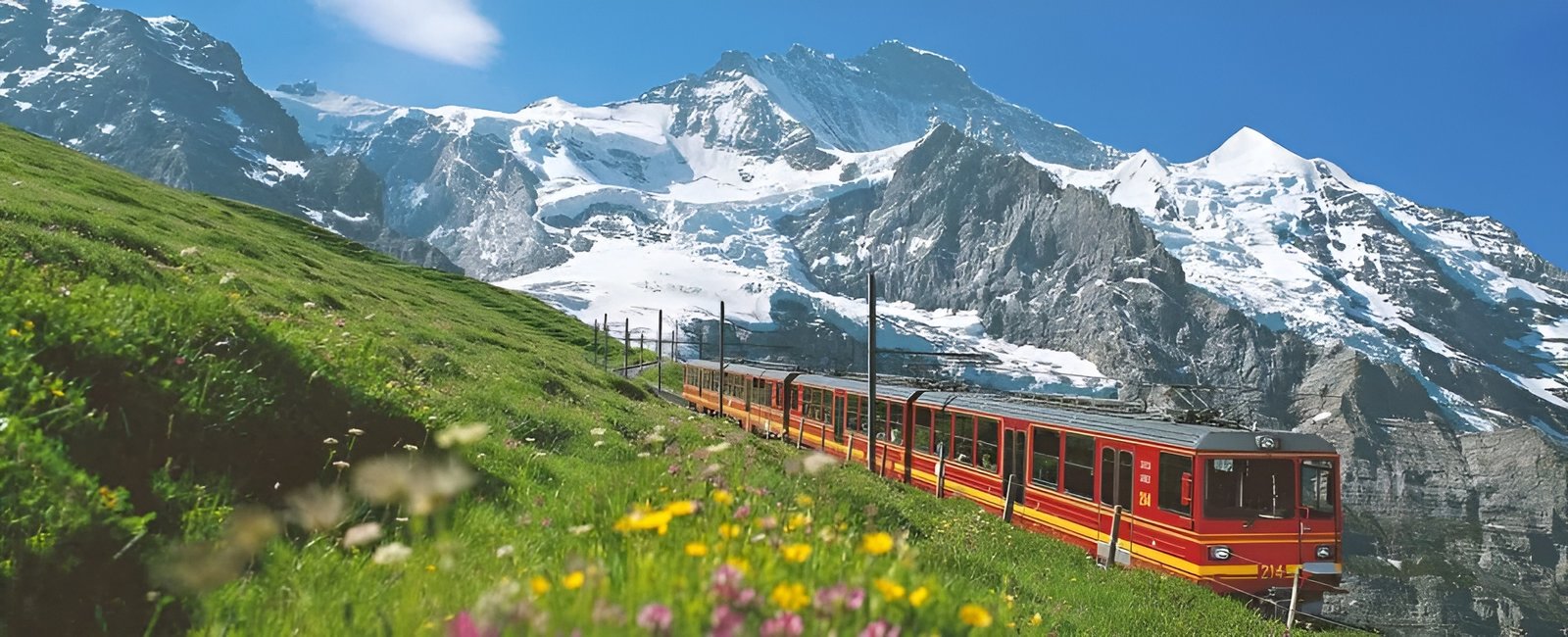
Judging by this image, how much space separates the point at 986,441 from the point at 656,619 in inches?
825

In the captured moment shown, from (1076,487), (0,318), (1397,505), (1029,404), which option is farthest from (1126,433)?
(1397,505)

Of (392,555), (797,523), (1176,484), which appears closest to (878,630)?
(797,523)

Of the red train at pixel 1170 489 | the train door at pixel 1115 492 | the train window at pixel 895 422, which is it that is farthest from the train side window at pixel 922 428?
the train door at pixel 1115 492

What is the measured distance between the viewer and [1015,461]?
2039 centimetres

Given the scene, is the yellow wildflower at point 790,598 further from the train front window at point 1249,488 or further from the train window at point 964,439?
the train window at point 964,439

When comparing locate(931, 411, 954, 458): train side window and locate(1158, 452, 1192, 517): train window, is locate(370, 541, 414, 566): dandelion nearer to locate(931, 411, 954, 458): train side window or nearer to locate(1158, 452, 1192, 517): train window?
locate(1158, 452, 1192, 517): train window

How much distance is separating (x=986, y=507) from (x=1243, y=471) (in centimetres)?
658

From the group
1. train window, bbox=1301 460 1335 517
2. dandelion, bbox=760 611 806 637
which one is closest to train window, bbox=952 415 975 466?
train window, bbox=1301 460 1335 517

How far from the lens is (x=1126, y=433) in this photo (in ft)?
56.4

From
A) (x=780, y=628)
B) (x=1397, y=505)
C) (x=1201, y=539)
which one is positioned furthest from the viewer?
(x=1397, y=505)

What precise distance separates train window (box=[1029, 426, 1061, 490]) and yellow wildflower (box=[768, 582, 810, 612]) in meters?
18.2

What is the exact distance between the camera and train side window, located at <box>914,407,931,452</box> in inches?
990

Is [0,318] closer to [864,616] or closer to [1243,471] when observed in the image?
[864,616]

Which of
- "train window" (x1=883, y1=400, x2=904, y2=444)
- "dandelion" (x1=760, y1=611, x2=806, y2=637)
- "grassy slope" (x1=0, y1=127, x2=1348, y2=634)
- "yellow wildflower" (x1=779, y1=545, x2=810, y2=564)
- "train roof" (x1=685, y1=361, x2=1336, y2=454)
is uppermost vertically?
"dandelion" (x1=760, y1=611, x2=806, y2=637)
